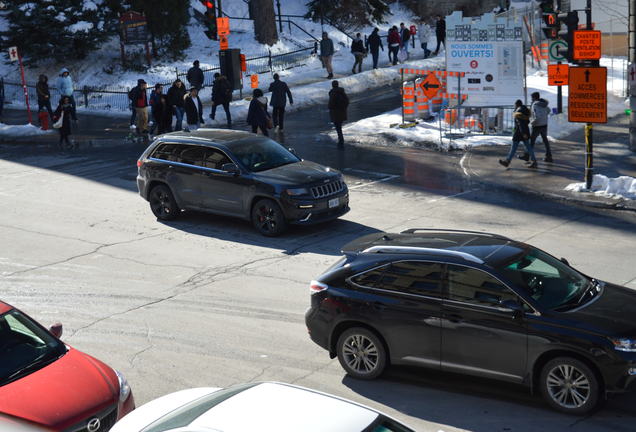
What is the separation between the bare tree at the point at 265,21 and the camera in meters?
40.6

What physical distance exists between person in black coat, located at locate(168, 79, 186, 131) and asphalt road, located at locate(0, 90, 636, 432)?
165 inches

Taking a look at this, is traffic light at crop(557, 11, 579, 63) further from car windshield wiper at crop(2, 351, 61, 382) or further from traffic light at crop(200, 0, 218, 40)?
traffic light at crop(200, 0, 218, 40)

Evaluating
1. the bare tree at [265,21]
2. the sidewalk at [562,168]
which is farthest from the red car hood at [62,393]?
the bare tree at [265,21]

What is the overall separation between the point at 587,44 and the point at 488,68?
287 inches

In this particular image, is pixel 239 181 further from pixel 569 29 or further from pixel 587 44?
pixel 569 29

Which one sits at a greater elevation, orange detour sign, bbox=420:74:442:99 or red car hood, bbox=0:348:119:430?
orange detour sign, bbox=420:74:442:99

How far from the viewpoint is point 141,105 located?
1066 inches

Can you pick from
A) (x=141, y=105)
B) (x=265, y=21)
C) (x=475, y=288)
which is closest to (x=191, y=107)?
(x=141, y=105)

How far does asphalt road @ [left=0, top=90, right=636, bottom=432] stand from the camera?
9594 millimetres

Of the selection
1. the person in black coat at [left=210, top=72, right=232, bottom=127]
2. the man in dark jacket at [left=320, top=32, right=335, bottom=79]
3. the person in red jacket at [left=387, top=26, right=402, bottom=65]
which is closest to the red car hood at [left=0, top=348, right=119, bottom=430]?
the person in black coat at [left=210, top=72, right=232, bottom=127]

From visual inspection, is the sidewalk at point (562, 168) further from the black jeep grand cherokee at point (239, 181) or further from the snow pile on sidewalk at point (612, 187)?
the black jeep grand cherokee at point (239, 181)

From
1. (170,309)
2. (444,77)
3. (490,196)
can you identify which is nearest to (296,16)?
(444,77)

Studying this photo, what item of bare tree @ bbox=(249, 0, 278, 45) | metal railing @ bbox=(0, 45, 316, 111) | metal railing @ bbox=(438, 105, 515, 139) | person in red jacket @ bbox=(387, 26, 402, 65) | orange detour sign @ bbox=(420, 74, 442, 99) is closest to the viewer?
orange detour sign @ bbox=(420, 74, 442, 99)

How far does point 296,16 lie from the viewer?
48.7m
